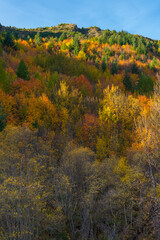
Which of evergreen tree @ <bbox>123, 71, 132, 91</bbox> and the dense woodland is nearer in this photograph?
the dense woodland

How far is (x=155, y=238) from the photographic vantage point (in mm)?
10469

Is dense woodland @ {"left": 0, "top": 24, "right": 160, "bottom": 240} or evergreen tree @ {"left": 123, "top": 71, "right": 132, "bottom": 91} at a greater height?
evergreen tree @ {"left": 123, "top": 71, "right": 132, "bottom": 91}

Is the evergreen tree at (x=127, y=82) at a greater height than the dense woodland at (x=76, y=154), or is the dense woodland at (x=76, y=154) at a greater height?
the evergreen tree at (x=127, y=82)

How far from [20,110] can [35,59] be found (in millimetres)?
38194

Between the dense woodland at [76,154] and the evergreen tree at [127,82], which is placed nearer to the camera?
the dense woodland at [76,154]

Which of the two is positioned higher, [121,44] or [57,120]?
[121,44]

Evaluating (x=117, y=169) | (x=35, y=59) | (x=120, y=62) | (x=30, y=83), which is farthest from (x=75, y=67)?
(x=117, y=169)

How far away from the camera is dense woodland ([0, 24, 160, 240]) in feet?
34.8

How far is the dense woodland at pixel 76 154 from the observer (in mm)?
10594

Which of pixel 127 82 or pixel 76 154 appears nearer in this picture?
pixel 76 154

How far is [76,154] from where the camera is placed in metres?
19.3

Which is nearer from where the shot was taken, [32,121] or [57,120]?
[32,121]

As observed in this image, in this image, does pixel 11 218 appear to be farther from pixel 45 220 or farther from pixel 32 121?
pixel 32 121

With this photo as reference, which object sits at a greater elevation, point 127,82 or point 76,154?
point 127,82
